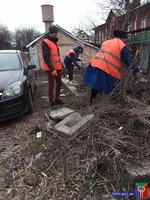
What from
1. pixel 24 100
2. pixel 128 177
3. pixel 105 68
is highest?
pixel 105 68

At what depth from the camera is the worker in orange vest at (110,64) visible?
4.29m

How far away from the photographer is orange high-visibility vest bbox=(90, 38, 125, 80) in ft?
14.2

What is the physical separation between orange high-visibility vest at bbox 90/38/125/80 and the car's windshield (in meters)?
2.25

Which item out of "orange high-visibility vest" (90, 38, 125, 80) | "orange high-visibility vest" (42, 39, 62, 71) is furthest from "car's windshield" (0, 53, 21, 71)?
"orange high-visibility vest" (90, 38, 125, 80)

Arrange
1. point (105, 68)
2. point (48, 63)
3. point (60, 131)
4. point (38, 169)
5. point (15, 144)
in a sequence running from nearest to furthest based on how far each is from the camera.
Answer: point (38, 169) < point (60, 131) < point (15, 144) < point (105, 68) < point (48, 63)

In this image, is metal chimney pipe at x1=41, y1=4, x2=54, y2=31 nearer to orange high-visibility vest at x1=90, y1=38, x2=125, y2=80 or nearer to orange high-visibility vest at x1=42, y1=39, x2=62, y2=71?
orange high-visibility vest at x1=42, y1=39, x2=62, y2=71

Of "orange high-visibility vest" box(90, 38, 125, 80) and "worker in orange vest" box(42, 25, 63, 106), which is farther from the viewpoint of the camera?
"worker in orange vest" box(42, 25, 63, 106)

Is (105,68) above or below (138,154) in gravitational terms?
above

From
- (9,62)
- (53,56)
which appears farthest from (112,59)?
(9,62)

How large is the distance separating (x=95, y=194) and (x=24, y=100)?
2.72 metres

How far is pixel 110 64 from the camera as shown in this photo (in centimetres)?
438

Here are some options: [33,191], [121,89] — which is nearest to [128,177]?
[33,191]

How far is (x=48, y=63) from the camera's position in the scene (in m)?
5.22

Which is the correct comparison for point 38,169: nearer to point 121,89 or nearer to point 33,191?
point 33,191
